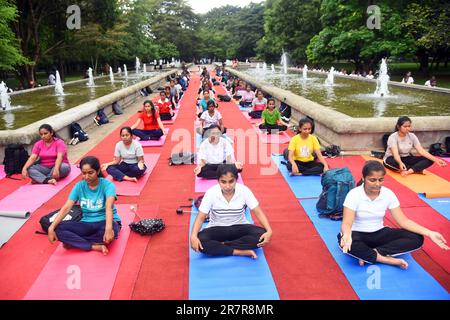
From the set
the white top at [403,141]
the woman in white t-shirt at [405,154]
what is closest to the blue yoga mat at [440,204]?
the woman in white t-shirt at [405,154]

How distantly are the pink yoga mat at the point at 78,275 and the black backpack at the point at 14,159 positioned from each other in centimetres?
384

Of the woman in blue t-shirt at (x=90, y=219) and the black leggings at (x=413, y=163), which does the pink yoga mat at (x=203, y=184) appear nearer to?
the woman in blue t-shirt at (x=90, y=219)

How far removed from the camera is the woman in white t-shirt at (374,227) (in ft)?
13.4

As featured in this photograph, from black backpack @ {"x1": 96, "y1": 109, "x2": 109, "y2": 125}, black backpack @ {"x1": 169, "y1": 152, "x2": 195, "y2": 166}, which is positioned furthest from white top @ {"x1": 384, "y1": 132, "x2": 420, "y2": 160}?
black backpack @ {"x1": 96, "y1": 109, "x2": 109, "y2": 125}

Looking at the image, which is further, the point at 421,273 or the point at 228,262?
the point at 228,262

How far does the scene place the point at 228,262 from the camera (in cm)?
442

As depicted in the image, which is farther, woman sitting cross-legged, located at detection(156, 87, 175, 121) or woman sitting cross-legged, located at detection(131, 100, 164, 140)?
woman sitting cross-legged, located at detection(156, 87, 175, 121)

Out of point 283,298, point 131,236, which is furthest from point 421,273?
point 131,236

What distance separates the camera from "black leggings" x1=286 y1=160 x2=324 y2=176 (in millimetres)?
7525

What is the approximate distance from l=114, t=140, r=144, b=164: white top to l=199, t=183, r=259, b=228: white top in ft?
11.0

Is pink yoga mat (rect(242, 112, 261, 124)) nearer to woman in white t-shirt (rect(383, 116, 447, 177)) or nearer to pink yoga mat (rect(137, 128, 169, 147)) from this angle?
pink yoga mat (rect(137, 128, 169, 147))

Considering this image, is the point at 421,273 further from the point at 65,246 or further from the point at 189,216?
the point at 65,246

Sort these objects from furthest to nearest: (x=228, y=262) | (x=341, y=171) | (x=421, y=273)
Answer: (x=341, y=171) < (x=228, y=262) < (x=421, y=273)
